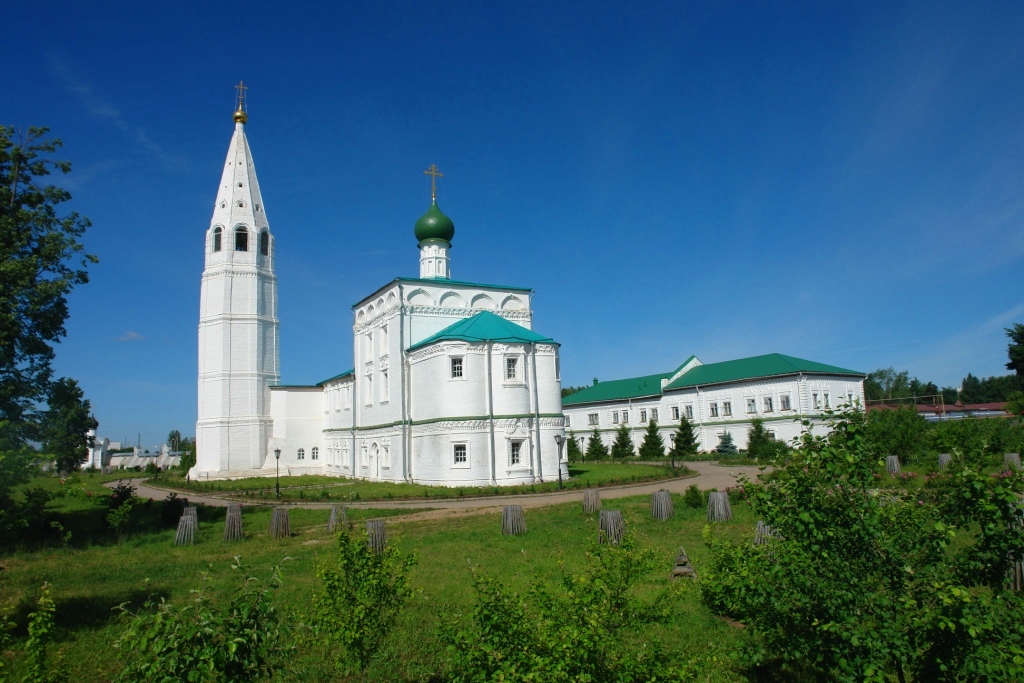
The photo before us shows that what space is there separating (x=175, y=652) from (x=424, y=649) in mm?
4344

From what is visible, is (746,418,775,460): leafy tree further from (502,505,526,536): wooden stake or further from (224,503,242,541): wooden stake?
(224,503,242,541): wooden stake

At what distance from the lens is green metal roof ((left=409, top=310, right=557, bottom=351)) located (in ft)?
95.9

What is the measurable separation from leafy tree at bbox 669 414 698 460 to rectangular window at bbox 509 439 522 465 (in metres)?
18.7

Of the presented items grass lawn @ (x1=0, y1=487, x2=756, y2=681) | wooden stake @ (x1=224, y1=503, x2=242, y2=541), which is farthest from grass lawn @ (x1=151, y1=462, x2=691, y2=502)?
wooden stake @ (x1=224, y1=503, x2=242, y2=541)

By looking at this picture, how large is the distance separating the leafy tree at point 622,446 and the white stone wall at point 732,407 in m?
2.09

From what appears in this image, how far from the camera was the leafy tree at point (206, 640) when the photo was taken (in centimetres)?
351

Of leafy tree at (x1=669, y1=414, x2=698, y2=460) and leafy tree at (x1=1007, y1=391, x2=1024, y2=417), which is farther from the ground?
leafy tree at (x1=1007, y1=391, x2=1024, y2=417)

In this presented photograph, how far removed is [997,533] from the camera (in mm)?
4457

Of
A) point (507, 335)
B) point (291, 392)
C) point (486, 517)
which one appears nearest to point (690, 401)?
point (507, 335)

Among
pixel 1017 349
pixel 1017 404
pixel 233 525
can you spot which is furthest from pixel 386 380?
pixel 1017 349

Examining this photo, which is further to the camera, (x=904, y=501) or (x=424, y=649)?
(x=424, y=649)

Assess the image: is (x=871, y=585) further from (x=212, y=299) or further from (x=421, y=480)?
(x=212, y=299)

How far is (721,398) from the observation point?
4534 cm

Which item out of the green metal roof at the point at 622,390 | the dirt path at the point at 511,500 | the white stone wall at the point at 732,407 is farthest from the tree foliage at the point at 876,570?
the green metal roof at the point at 622,390
